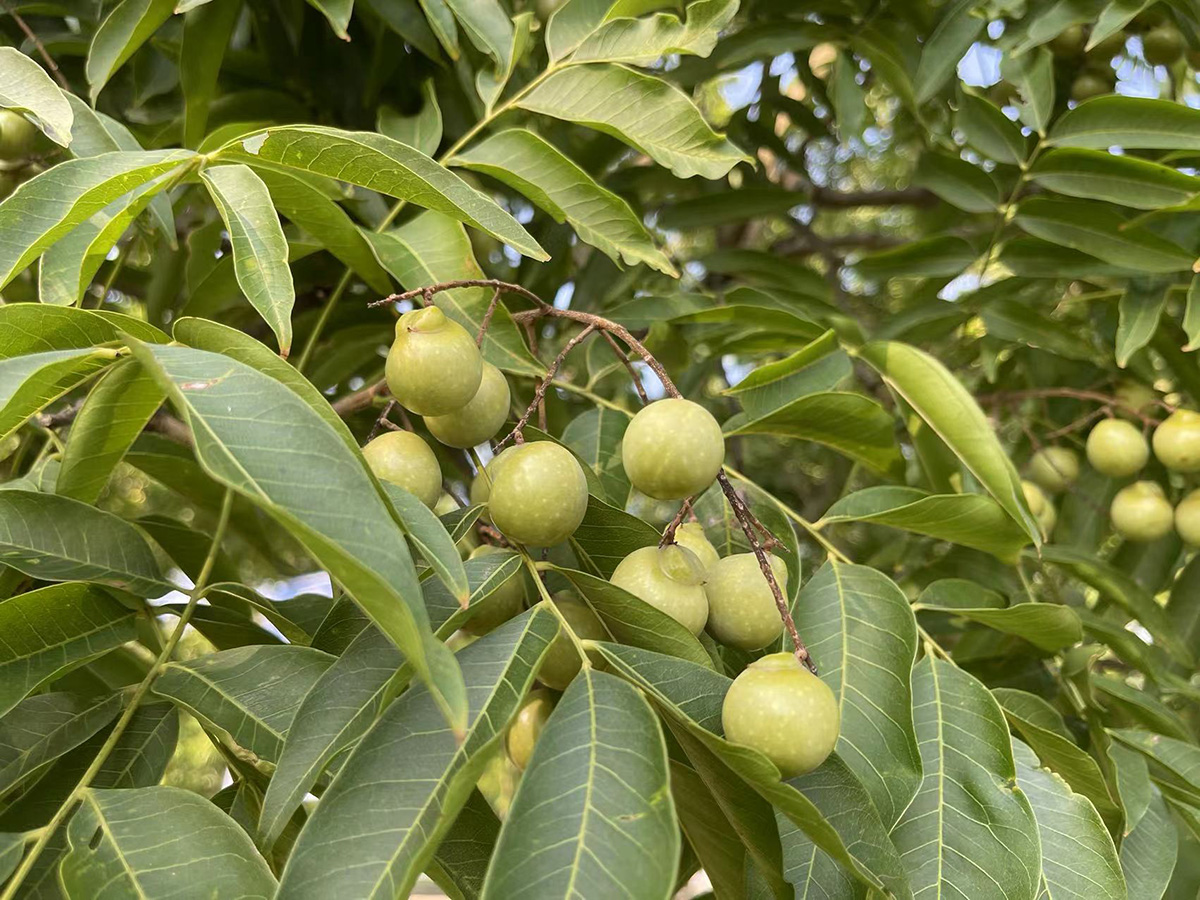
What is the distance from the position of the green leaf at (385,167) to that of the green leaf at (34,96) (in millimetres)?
120

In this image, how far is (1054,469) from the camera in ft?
5.62

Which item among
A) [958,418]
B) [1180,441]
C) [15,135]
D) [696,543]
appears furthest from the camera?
[1180,441]

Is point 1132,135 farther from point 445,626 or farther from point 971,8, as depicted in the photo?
point 445,626

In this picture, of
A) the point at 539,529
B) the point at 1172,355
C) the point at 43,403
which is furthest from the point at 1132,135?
the point at 43,403

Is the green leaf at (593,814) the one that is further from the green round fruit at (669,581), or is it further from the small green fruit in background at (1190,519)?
the small green fruit in background at (1190,519)

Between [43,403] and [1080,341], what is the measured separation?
1353 millimetres

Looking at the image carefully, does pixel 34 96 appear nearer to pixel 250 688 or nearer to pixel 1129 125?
pixel 250 688

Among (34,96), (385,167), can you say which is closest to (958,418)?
(385,167)

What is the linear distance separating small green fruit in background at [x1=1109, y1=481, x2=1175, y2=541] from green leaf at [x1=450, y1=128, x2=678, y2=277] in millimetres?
951

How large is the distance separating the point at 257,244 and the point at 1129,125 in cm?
108

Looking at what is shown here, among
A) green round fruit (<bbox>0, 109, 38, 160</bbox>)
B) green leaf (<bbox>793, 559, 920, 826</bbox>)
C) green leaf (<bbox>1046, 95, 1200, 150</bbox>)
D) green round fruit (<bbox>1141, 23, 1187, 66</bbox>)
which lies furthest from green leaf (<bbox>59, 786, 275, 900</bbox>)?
green round fruit (<bbox>1141, 23, 1187, 66</bbox>)

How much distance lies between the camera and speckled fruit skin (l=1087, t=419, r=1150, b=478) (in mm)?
1553

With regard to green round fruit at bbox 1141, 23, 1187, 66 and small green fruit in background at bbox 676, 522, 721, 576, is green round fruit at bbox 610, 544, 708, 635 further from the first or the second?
green round fruit at bbox 1141, 23, 1187, 66

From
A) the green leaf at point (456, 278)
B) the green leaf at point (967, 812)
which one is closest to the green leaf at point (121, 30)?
the green leaf at point (456, 278)
